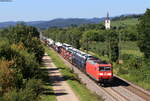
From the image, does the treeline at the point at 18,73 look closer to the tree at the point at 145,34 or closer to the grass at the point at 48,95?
the grass at the point at 48,95

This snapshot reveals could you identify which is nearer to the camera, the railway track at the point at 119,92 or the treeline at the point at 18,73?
the treeline at the point at 18,73

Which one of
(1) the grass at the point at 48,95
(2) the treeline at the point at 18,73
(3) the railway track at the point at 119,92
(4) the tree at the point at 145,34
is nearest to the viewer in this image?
(2) the treeline at the point at 18,73

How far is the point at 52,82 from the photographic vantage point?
4869 centimetres

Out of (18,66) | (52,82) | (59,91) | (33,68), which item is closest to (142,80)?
(52,82)

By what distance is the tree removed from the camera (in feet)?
218

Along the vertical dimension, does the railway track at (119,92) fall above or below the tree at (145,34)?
below

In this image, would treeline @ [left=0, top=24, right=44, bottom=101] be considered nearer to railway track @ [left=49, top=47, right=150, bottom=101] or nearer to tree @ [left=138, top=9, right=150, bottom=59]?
railway track @ [left=49, top=47, right=150, bottom=101]

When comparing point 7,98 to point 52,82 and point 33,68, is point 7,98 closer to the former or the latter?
point 33,68

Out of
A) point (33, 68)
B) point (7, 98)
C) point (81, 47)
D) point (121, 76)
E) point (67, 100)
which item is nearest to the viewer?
point (7, 98)

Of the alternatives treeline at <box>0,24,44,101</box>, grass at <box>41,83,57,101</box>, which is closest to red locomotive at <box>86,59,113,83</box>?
grass at <box>41,83,57,101</box>

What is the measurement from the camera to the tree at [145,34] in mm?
66500

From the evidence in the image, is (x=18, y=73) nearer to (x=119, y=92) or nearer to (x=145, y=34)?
(x=119, y=92)

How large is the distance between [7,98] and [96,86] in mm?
29736

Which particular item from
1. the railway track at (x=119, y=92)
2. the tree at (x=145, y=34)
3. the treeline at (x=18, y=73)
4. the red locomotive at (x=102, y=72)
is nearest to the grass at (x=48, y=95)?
the treeline at (x=18, y=73)
